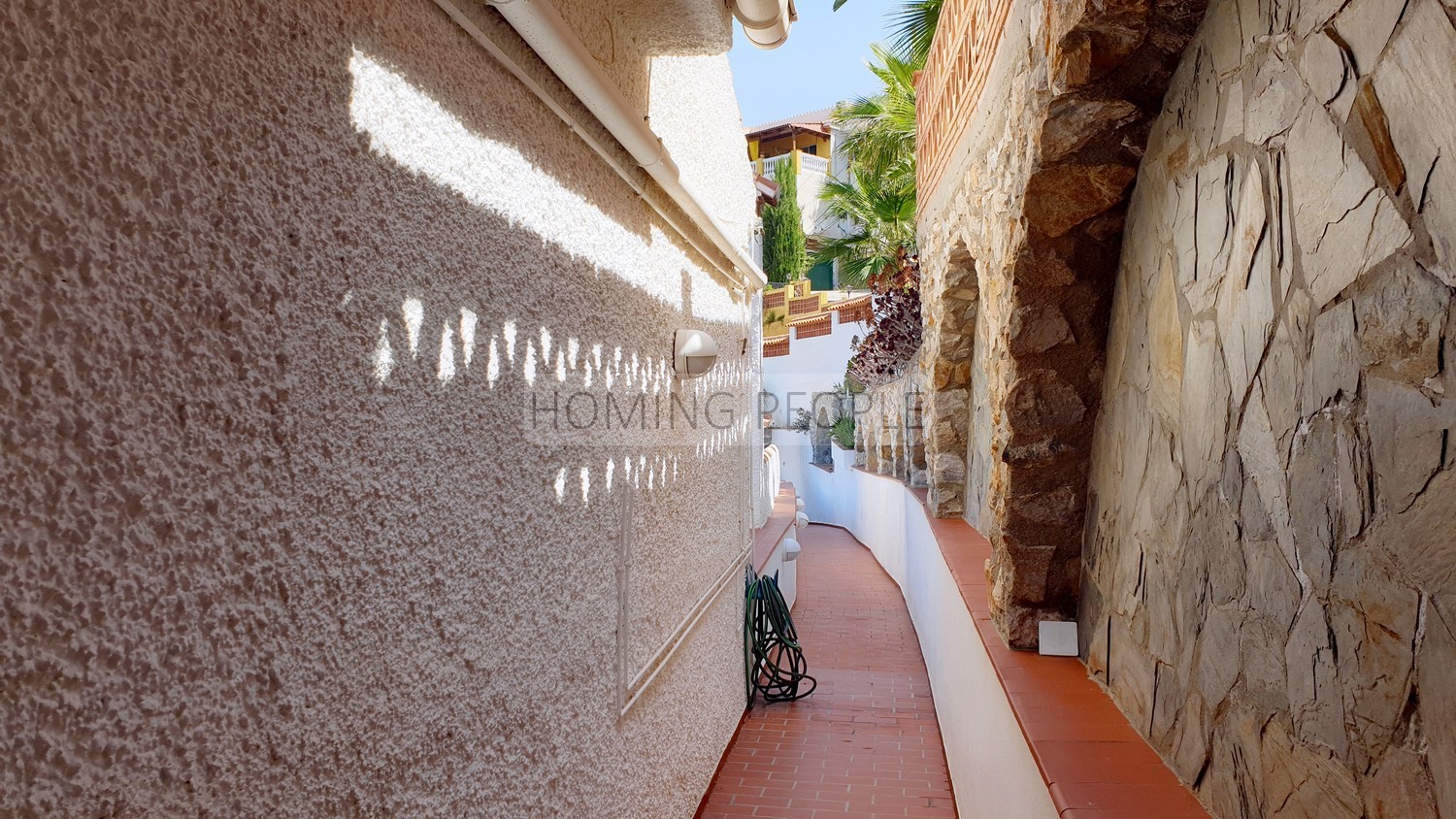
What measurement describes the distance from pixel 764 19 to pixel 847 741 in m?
3.54

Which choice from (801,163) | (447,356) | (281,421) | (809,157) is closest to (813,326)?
(801,163)

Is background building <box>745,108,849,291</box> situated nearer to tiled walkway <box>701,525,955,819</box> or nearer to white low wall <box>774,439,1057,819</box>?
white low wall <box>774,439,1057,819</box>

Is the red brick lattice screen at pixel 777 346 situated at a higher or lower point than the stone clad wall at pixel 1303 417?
higher

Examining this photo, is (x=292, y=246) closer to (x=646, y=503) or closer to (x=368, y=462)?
(x=368, y=462)

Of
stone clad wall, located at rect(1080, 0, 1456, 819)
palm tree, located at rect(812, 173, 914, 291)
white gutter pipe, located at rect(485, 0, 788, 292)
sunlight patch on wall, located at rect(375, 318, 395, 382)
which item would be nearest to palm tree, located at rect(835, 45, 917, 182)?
palm tree, located at rect(812, 173, 914, 291)

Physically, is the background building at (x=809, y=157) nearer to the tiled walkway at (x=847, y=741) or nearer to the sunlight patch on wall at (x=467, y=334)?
the tiled walkway at (x=847, y=741)

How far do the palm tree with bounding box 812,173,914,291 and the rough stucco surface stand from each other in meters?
8.62

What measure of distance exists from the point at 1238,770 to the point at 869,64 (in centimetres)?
1074

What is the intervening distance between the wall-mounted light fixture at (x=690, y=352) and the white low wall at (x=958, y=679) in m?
1.38

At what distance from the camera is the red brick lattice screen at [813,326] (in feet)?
59.7

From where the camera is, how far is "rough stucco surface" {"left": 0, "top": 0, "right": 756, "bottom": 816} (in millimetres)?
685

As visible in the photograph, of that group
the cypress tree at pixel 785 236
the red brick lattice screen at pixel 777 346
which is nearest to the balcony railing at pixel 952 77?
the red brick lattice screen at pixel 777 346

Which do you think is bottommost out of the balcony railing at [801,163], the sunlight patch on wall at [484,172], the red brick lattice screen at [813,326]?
the sunlight patch on wall at [484,172]

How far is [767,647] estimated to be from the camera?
505 centimetres
